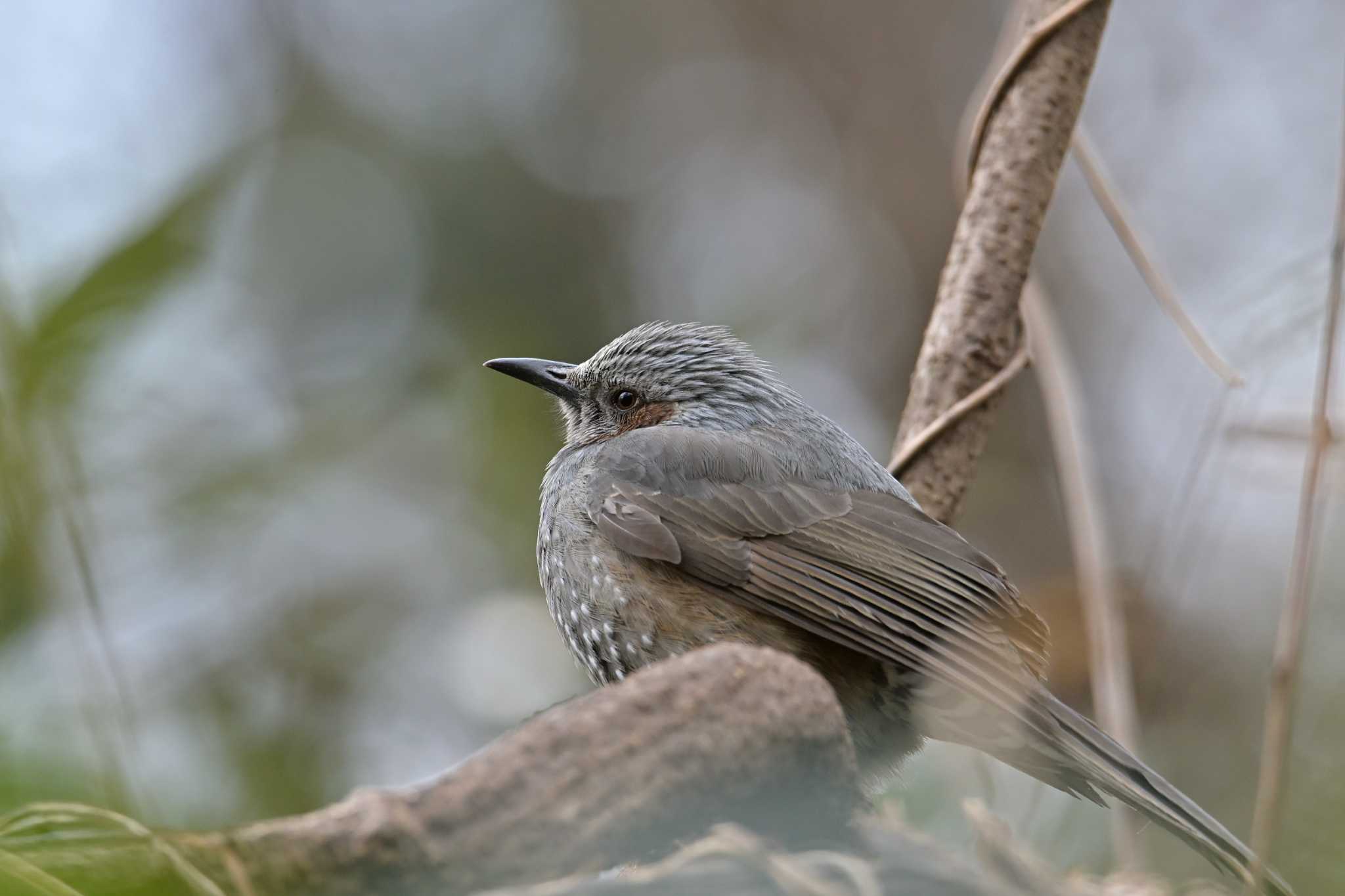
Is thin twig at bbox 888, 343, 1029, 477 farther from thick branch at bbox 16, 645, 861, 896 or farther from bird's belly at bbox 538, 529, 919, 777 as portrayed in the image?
thick branch at bbox 16, 645, 861, 896

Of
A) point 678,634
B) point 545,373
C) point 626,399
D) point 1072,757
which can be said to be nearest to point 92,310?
point 545,373

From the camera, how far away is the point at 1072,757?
8.98 ft

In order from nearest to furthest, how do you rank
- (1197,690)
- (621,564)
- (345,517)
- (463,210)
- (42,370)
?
(42,370)
(621,564)
(1197,690)
(345,517)
(463,210)

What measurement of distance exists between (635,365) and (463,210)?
398cm

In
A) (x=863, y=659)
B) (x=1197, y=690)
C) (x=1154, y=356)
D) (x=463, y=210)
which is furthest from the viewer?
(x=463, y=210)

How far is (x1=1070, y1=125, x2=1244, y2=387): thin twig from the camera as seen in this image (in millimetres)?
3275

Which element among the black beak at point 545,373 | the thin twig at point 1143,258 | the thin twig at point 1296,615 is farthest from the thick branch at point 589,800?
the black beak at point 545,373

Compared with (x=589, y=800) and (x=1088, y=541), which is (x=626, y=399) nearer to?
(x=1088, y=541)

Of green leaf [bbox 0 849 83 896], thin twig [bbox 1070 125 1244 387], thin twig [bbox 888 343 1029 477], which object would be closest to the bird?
thin twig [bbox 888 343 1029 477]

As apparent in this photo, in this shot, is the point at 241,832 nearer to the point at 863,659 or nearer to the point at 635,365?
the point at 863,659

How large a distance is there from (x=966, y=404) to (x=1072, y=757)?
1078mm

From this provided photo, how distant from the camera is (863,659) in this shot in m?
3.18

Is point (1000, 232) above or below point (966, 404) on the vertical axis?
above

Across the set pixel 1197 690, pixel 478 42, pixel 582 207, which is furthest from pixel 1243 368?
pixel 478 42
